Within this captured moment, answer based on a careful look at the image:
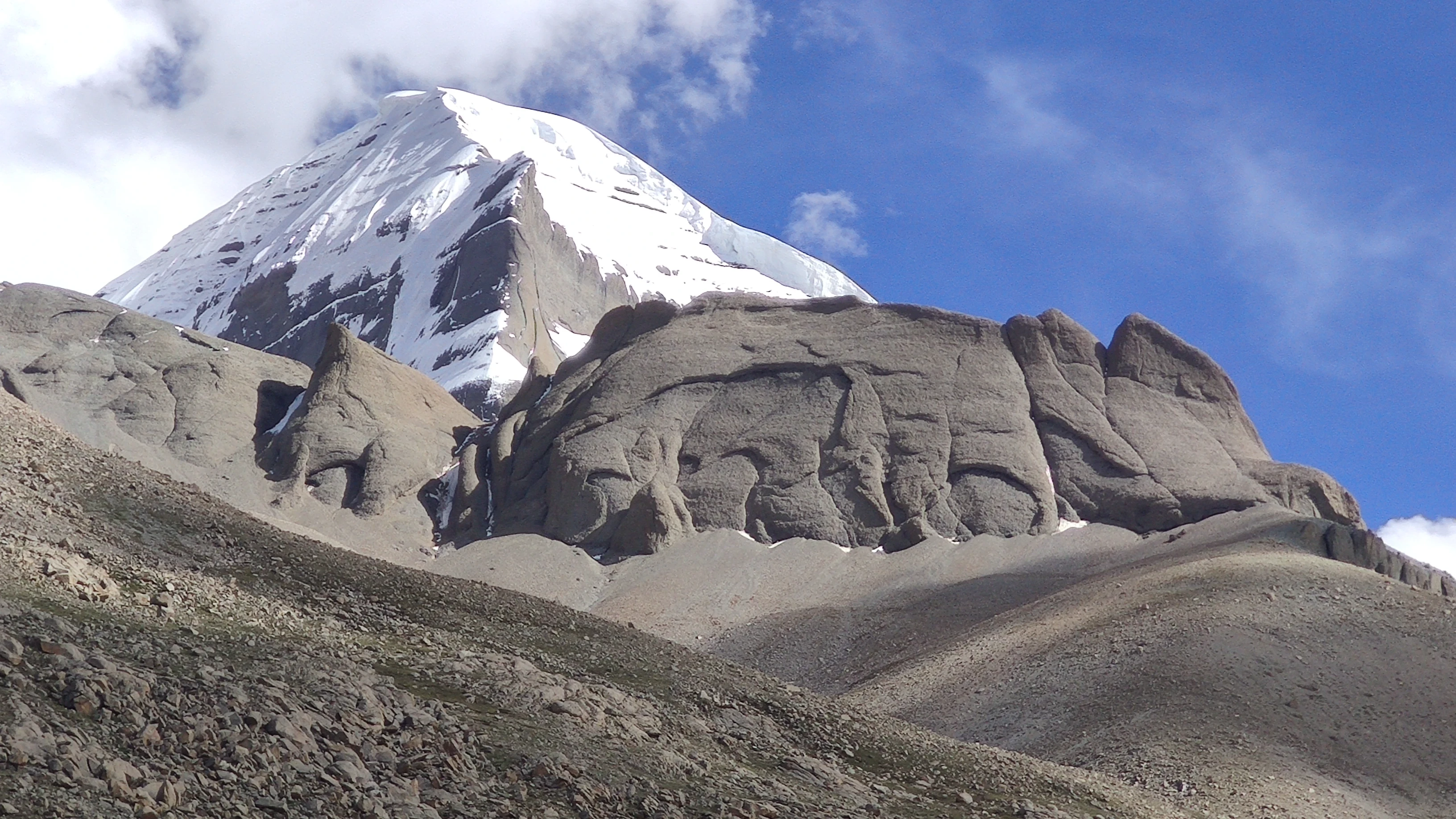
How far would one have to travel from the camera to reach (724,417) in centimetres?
9331

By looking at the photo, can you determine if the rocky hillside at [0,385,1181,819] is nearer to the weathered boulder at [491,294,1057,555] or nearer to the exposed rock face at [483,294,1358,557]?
the weathered boulder at [491,294,1057,555]

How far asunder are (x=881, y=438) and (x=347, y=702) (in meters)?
71.0

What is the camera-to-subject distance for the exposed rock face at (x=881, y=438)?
8544cm

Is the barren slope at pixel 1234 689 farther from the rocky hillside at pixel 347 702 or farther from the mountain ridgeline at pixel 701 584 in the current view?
the rocky hillside at pixel 347 702

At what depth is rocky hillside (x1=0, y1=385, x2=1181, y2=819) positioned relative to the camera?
55.3 feet

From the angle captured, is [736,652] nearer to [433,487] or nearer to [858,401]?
[858,401]

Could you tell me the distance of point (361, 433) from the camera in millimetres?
98875

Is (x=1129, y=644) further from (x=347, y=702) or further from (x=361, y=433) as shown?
(x=361, y=433)

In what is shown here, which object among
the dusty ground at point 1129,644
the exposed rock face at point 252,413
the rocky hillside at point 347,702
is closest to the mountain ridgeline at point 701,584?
the rocky hillside at point 347,702

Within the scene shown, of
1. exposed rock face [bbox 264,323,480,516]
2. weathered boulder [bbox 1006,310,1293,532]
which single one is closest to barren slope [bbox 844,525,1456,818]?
weathered boulder [bbox 1006,310,1293,532]

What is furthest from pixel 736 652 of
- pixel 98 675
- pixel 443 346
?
pixel 443 346

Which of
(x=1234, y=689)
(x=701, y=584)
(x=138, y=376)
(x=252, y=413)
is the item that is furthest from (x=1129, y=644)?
(x=138, y=376)

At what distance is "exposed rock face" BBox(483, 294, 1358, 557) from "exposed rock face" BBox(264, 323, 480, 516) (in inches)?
215

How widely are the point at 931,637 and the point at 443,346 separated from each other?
110801 millimetres
